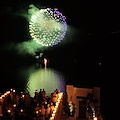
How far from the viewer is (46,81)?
398 inches

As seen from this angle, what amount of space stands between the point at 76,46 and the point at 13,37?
5703 mm

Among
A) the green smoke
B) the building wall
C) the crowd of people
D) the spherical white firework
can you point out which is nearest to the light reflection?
the spherical white firework

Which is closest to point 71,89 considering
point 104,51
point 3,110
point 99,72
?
point 3,110

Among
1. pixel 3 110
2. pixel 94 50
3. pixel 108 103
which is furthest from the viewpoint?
pixel 94 50

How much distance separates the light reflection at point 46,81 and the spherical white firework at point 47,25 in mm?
2272

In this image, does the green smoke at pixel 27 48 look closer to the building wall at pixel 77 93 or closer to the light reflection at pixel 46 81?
the light reflection at pixel 46 81

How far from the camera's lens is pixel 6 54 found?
54.6 ft

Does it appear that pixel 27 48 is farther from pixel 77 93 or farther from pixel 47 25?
pixel 77 93

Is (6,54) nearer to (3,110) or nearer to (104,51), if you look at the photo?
(104,51)

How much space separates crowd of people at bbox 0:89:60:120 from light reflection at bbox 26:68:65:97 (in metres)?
2.74

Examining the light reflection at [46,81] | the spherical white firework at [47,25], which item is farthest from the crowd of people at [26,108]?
the spherical white firework at [47,25]

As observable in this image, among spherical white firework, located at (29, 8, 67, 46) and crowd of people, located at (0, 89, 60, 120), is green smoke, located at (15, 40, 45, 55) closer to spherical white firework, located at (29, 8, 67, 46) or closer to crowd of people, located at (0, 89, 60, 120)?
spherical white firework, located at (29, 8, 67, 46)

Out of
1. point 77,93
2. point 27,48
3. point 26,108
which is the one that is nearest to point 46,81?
point 77,93

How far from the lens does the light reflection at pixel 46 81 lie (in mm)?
8877
